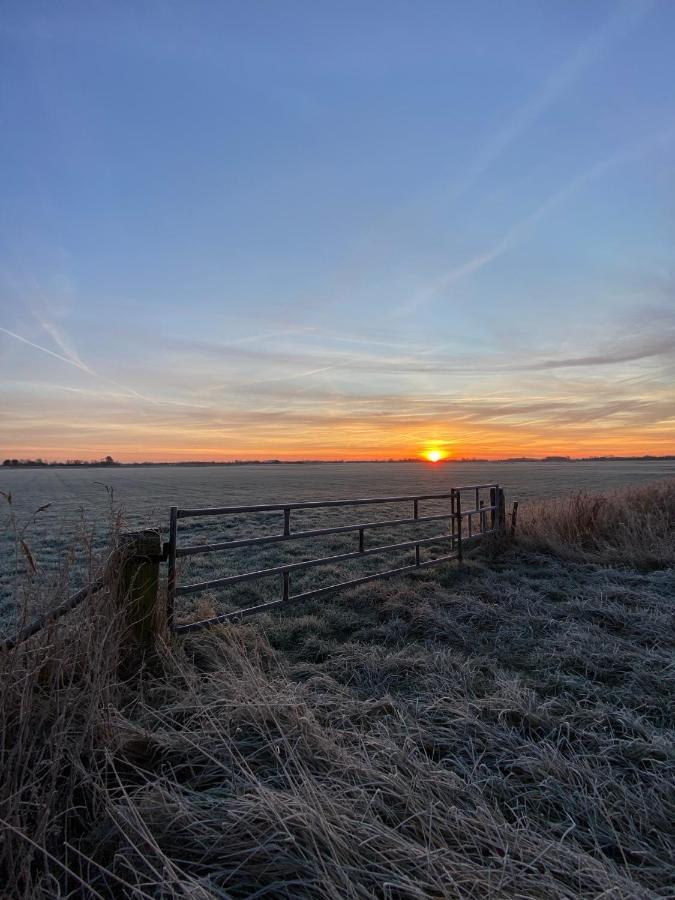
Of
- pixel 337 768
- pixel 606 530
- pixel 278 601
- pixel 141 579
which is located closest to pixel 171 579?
pixel 141 579

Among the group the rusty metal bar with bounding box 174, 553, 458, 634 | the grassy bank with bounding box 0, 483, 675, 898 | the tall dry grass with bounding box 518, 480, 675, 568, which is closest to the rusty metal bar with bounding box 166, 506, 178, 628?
the rusty metal bar with bounding box 174, 553, 458, 634

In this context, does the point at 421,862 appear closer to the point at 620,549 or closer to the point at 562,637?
the point at 562,637

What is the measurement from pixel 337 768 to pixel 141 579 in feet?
7.58

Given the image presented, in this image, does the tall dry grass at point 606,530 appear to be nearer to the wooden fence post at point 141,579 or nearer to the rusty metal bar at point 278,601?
the rusty metal bar at point 278,601

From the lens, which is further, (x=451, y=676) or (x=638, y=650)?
(x=638, y=650)

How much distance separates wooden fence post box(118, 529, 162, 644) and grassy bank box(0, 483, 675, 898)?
0.88 feet

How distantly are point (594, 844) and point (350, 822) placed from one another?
1.23 meters

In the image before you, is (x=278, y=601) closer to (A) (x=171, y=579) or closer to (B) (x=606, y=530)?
(A) (x=171, y=579)

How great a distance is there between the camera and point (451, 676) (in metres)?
4.39

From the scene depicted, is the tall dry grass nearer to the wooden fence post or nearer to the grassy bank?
the grassy bank

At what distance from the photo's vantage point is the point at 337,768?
2.87 m

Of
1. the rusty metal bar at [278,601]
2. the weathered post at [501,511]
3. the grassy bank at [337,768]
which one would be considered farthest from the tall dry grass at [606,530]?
the grassy bank at [337,768]

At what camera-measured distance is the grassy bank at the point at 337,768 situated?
7.14 ft

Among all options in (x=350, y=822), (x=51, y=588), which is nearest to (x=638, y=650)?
(x=350, y=822)
